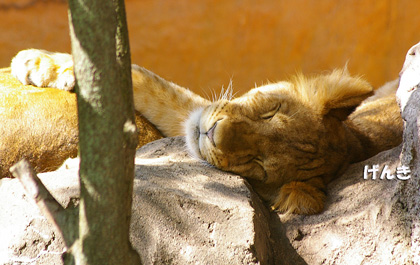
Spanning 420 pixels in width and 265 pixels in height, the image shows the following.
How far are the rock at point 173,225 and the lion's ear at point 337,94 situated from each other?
35.6 inches

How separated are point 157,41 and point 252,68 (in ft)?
3.95

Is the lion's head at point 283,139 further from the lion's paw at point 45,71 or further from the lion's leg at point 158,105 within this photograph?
the lion's paw at point 45,71

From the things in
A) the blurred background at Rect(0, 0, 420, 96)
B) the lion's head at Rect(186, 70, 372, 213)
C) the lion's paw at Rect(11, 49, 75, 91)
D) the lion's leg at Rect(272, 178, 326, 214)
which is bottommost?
the lion's leg at Rect(272, 178, 326, 214)

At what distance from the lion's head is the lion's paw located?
86 cm

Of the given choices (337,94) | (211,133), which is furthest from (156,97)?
(337,94)

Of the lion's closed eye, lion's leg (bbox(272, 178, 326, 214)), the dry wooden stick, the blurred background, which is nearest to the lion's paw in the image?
the lion's closed eye

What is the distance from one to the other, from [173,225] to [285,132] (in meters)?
1.05

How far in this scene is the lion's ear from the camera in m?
3.45

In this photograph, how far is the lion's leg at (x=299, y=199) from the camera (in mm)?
3004

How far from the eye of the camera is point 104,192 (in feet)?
4.98

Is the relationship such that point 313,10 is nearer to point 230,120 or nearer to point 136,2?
point 136,2

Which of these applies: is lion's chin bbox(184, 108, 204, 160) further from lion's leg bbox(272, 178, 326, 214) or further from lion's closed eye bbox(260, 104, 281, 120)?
lion's leg bbox(272, 178, 326, 214)

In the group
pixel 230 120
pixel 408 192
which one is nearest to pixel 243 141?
pixel 230 120

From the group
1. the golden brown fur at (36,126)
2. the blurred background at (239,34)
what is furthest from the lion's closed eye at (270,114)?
the blurred background at (239,34)
